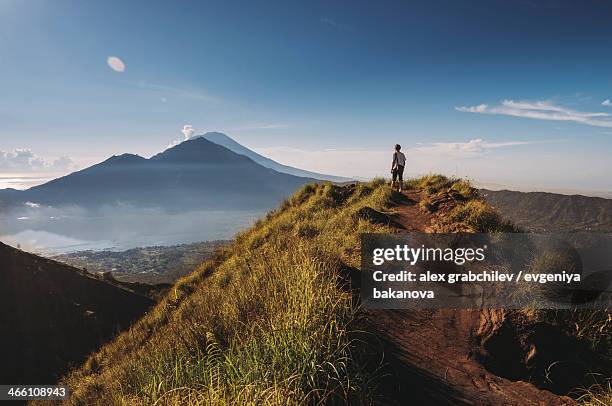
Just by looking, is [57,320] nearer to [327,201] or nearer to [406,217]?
[327,201]

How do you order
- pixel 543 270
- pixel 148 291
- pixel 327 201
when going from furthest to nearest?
pixel 148 291, pixel 327 201, pixel 543 270

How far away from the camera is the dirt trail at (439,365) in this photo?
457 cm

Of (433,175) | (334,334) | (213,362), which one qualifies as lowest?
(213,362)

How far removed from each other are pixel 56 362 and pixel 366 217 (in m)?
20.0

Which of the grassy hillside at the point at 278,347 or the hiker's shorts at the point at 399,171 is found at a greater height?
the hiker's shorts at the point at 399,171

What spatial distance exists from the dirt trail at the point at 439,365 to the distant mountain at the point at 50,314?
1512 centimetres

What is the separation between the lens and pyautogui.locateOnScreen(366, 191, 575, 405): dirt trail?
4.57m

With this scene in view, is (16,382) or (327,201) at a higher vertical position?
(327,201)

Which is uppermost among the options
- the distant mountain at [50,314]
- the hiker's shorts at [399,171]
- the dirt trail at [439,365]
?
the hiker's shorts at [399,171]

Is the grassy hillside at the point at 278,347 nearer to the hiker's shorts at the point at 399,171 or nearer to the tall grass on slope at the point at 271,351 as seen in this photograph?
the tall grass on slope at the point at 271,351

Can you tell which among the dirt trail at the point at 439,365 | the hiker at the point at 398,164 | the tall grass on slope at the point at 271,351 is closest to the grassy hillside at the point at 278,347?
the tall grass on slope at the point at 271,351

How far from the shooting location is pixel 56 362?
19891 millimetres

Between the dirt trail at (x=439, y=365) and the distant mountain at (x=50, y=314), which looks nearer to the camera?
the dirt trail at (x=439, y=365)

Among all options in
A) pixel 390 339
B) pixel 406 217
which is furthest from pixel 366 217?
pixel 390 339
